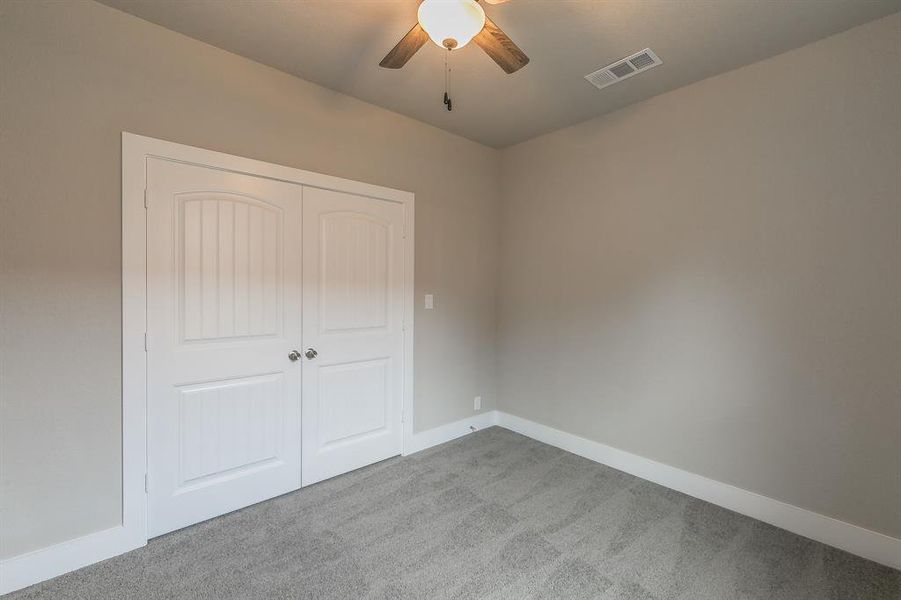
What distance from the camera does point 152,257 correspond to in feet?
6.79

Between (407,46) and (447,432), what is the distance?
299 cm

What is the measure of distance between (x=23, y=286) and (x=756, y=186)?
402cm

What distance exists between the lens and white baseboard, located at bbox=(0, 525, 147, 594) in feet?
5.71

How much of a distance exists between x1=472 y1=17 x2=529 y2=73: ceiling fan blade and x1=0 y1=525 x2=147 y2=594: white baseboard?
3.03 metres

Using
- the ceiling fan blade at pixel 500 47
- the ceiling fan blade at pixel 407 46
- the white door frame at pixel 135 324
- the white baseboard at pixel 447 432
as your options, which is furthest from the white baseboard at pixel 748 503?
the ceiling fan blade at pixel 407 46

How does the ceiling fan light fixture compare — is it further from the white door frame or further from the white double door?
the white door frame

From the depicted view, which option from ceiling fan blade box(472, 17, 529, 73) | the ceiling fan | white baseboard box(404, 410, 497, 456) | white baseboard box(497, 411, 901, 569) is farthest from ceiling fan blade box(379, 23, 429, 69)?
white baseboard box(497, 411, 901, 569)

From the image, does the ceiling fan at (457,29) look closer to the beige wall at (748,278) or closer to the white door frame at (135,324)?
the white door frame at (135,324)

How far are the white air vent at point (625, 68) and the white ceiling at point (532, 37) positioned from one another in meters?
0.05

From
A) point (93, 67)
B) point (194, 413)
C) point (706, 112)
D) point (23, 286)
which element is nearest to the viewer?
point (23, 286)

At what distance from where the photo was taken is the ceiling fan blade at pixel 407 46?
66.1 inches

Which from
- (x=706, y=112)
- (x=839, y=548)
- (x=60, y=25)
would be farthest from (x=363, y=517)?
(x=706, y=112)

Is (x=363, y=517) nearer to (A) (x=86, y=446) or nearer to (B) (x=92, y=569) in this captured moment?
(B) (x=92, y=569)

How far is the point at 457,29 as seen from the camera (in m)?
1.50
